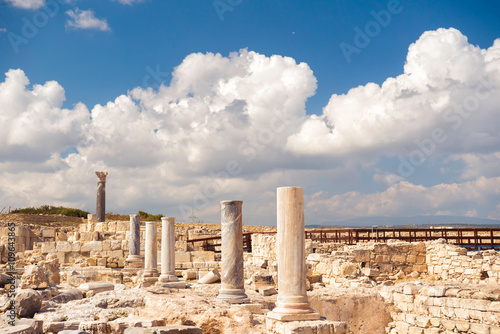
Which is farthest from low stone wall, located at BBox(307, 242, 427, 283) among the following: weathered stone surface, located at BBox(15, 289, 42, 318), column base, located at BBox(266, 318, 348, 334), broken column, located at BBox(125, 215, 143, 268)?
weathered stone surface, located at BBox(15, 289, 42, 318)

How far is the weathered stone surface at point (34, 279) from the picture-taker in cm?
1136

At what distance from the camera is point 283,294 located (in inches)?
329

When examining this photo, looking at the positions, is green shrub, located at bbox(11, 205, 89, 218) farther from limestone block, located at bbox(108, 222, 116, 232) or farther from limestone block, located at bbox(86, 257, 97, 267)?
limestone block, located at bbox(86, 257, 97, 267)

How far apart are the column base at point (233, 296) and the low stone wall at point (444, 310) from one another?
3.96 meters

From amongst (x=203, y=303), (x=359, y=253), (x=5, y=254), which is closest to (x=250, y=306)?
(x=203, y=303)

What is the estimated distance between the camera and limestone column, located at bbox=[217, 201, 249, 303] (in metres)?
10.5

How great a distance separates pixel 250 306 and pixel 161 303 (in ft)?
6.33

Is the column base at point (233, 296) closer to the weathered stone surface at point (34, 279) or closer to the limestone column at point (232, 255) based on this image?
A: the limestone column at point (232, 255)

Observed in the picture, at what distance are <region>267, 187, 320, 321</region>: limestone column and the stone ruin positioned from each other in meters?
0.02

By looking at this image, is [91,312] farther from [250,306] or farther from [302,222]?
[302,222]

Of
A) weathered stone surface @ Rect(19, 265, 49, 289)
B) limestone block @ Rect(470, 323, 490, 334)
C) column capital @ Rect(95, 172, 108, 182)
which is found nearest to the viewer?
limestone block @ Rect(470, 323, 490, 334)

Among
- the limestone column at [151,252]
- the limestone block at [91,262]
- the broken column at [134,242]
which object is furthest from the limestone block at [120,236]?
the limestone column at [151,252]

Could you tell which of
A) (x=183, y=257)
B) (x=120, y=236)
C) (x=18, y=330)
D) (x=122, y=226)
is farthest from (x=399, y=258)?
(x=122, y=226)

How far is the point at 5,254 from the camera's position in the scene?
21.6 meters
